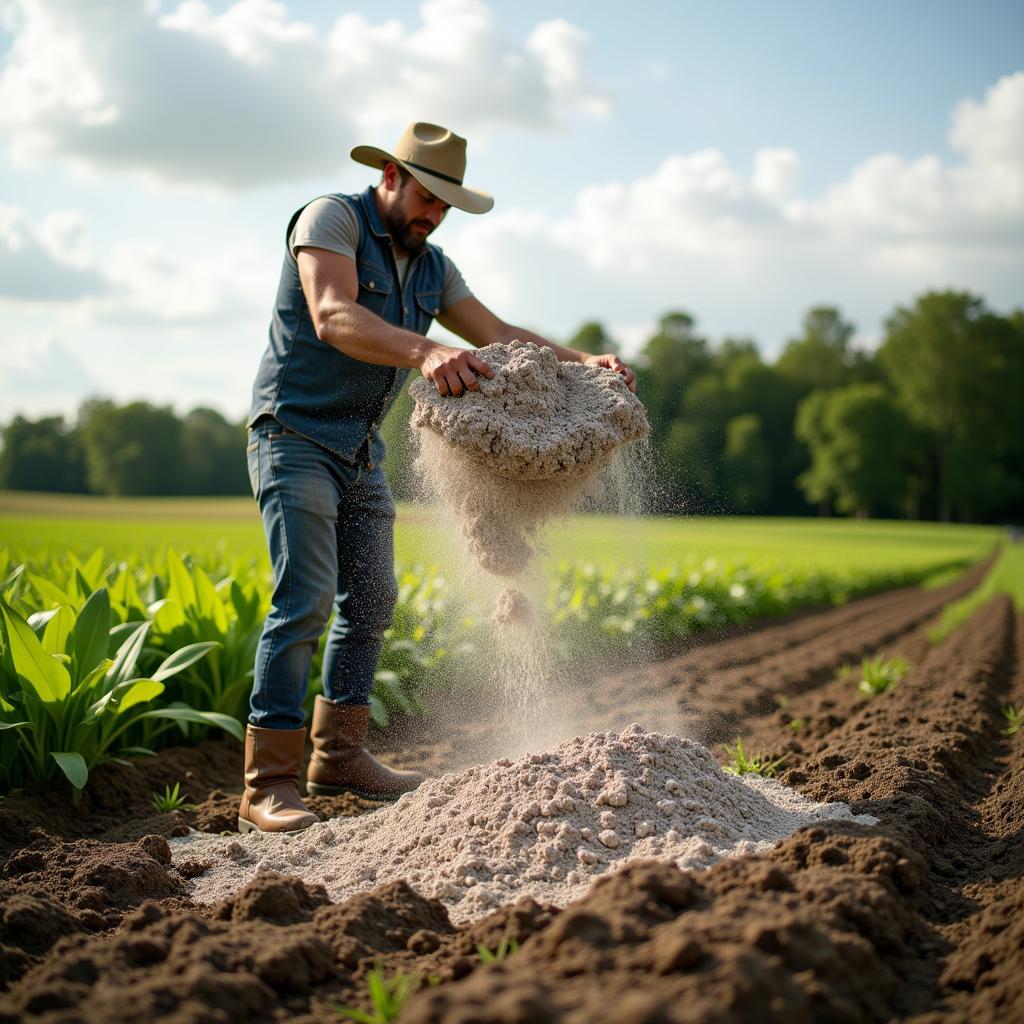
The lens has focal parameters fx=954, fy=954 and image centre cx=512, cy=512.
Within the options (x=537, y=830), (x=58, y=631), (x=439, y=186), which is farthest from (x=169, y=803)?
(x=439, y=186)

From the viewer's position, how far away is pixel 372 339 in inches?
118

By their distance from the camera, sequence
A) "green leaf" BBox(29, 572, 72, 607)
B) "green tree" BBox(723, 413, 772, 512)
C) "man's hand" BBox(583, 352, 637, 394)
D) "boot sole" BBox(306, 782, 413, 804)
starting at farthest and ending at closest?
"green tree" BBox(723, 413, 772, 512) → "green leaf" BBox(29, 572, 72, 607) → "boot sole" BBox(306, 782, 413, 804) → "man's hand" BBox(583, 352, 637, 394)

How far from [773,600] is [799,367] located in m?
63.5

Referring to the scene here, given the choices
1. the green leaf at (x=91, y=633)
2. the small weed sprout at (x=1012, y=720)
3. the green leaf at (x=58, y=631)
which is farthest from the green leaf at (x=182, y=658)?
the small weed sprout at (x=1012, y=720)

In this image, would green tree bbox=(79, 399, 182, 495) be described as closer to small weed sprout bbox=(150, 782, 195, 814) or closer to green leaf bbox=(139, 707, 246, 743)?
green leaf bbox=(139, 707, 246, 743)

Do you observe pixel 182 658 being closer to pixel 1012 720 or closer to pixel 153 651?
pixel 153 651

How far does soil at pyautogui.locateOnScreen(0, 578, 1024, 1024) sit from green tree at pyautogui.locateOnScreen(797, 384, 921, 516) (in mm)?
53772

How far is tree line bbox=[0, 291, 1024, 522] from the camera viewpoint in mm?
45062

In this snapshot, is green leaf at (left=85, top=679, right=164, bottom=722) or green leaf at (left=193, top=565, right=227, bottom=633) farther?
green leaf at (left=193, top=565, right=227, bottom=633)

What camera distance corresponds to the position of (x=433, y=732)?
5.13m

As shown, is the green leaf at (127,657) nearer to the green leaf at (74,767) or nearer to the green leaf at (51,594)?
the green leaf at (74,767)

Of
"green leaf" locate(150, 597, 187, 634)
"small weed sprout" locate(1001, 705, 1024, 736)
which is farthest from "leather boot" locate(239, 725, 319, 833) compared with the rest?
"small weed sprout" locate(1001, 705, 1024, 736)

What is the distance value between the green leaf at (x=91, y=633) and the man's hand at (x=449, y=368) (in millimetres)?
1638

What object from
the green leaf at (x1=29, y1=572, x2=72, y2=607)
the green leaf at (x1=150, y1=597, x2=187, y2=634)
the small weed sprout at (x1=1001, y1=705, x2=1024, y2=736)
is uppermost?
the green leaf at (x1=29, y1=572, x2=72, y2=607)
